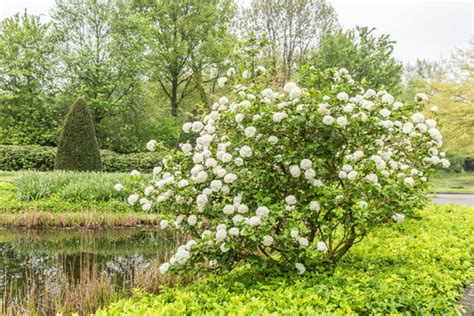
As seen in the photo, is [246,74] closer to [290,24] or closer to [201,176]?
[201,176]

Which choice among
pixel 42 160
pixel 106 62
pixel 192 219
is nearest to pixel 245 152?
pixel 192 219

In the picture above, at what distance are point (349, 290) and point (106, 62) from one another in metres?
22.5

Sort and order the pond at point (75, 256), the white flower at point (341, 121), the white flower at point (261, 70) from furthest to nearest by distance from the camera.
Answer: the pond at point (75, 256), the white flower at point (261, 70), the white flower at point (341, 121)

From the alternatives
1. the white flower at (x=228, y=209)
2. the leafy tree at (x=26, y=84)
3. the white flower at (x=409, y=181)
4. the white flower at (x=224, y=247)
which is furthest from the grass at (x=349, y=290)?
the leafy tree at (x=26, y=84)

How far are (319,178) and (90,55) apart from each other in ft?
70.6

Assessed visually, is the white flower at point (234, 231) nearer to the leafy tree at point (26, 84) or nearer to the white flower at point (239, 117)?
the white flower at point (239, 117)

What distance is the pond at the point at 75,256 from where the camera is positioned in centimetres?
538

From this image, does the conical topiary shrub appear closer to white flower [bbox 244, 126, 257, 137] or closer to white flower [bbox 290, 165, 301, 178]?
white flower [bbox 244, 126, 257, 137]

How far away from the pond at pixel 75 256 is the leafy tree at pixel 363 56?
1676 centimetres

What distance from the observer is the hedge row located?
59.9 ft

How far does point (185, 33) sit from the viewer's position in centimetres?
2606

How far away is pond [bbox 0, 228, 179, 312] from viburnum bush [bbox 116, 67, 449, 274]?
5.66 feet

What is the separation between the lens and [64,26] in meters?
24.1

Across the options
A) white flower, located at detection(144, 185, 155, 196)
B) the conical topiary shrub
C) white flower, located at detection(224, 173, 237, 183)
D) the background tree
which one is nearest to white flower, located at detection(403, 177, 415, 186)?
white flower, located at detection(224, 173, 237, 183)
